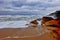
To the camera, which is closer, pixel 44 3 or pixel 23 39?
pixel 23 39

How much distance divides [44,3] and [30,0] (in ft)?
1.15

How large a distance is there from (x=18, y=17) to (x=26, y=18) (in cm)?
20

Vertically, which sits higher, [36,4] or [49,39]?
[36,4]

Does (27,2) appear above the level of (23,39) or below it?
above

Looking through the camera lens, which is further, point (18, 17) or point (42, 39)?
point (18, 17)

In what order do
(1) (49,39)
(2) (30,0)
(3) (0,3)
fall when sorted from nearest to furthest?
(1) (49,39), (3) (0,3), (2) (30,0)

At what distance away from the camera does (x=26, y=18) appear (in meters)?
4.14

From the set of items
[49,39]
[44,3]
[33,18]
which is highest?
[44,3]

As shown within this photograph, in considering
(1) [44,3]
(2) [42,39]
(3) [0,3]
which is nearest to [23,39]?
(2) [42,39]

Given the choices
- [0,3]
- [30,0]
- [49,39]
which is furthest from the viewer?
[30,0]

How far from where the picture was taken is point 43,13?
4.13 meters

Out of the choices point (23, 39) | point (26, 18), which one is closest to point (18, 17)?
point (26, 18)

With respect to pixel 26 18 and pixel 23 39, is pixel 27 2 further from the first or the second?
pixel 23 39

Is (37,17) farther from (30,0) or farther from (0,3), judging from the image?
(0,3)
